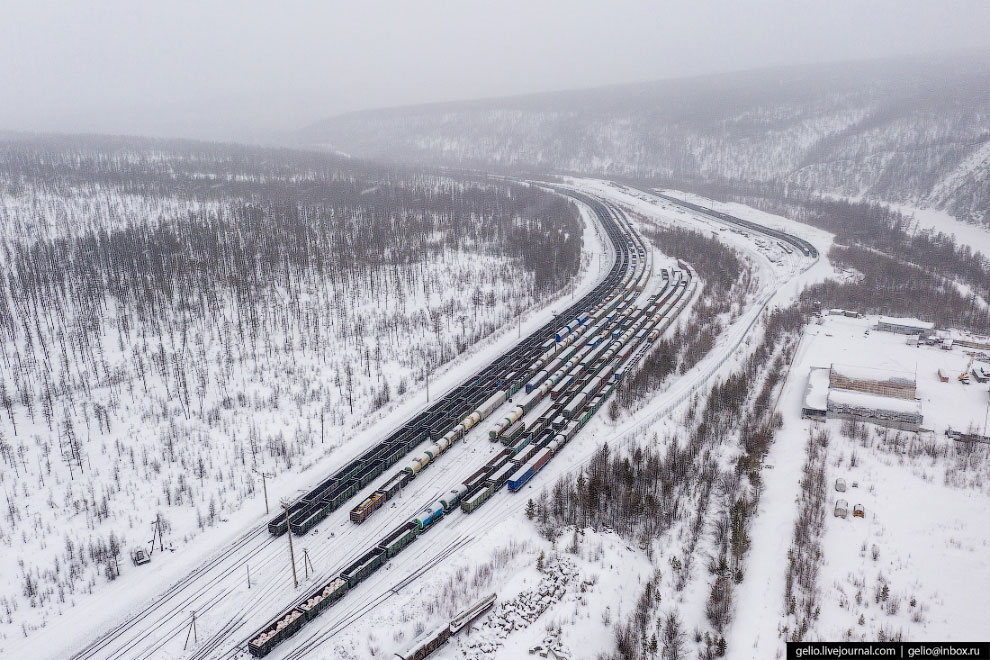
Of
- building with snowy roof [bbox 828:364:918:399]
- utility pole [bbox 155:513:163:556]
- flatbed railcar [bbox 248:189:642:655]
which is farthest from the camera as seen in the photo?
building with snowy roof [bbox 828:364:918:399]

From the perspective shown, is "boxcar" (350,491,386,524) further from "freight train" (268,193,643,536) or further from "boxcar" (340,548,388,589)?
"boxcar" (340,548,388,589)

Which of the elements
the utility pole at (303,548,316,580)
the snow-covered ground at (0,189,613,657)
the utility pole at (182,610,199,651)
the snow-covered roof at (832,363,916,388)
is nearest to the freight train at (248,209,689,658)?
the utility pole at (303,548,316,580)

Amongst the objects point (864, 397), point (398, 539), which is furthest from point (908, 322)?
point (398, 539)

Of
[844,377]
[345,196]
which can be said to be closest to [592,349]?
[844,377]

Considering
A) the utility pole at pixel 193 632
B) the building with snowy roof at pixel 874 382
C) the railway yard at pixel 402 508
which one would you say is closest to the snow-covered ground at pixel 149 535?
the railway yard at pixel 402 508

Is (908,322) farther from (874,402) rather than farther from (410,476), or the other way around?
(410,476)

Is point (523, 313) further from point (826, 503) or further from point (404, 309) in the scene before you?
point (826, 503)
